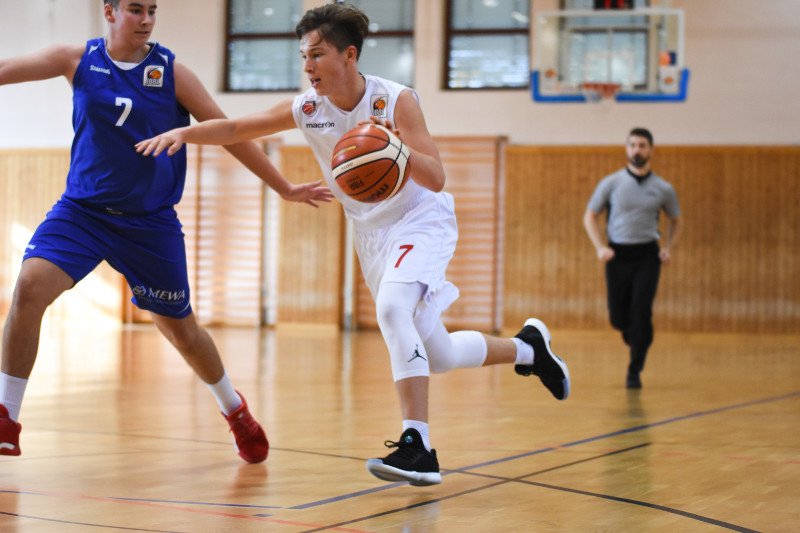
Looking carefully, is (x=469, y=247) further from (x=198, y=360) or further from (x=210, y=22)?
(x=198, y=360)

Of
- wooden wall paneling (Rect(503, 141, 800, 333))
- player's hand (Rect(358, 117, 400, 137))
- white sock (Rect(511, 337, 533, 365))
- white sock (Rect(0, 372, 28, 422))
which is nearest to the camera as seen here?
player's hand (Rect(358, 117, 400, 137))

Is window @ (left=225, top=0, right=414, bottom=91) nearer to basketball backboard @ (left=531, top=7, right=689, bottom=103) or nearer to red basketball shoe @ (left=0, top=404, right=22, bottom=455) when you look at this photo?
basketball backboard @ (left=531, top=7, right=689, bottom=103)

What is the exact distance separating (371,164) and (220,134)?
27.3 inches

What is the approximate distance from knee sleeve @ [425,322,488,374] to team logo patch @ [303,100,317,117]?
863 mm

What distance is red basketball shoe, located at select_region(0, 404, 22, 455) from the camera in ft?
9.70

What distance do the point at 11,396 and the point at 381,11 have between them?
438 inches

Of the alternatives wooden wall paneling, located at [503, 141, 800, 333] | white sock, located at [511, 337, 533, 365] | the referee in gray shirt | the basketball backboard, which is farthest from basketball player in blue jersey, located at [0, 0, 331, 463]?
wooden wall paneling, located at [503, 141, 800, 333]

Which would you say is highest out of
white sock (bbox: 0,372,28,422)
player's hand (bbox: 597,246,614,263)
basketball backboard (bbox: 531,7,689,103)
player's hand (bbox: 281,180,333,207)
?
basketball backboard (bbox: 531,7,689,103)

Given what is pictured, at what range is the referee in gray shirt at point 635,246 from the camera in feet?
21.0

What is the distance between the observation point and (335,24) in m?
3.14

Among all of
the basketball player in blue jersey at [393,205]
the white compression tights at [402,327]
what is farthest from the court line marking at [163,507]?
the white compression tights at [402,327]

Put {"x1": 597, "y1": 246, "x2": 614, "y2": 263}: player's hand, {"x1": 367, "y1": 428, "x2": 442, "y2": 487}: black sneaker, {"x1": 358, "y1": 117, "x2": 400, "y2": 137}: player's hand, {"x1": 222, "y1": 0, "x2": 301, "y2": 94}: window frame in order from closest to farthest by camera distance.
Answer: {"x1": 367, "y1": 428, "x2": 442, "y2": 487}: black sneaker
{"x1": 358, "y1": 117, "x2": 400, "y2": 137}: player's hand
{"x1": 597, "y1": 246, "x2": 614, "y2": 263}: player's hand
{"x1": 222, "y1": 0, "x2": 301, "y2": 94}: window frame

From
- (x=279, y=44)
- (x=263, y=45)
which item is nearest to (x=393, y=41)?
(x=279, y=44)

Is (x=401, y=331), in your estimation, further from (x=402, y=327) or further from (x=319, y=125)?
(x=319, y=125)
